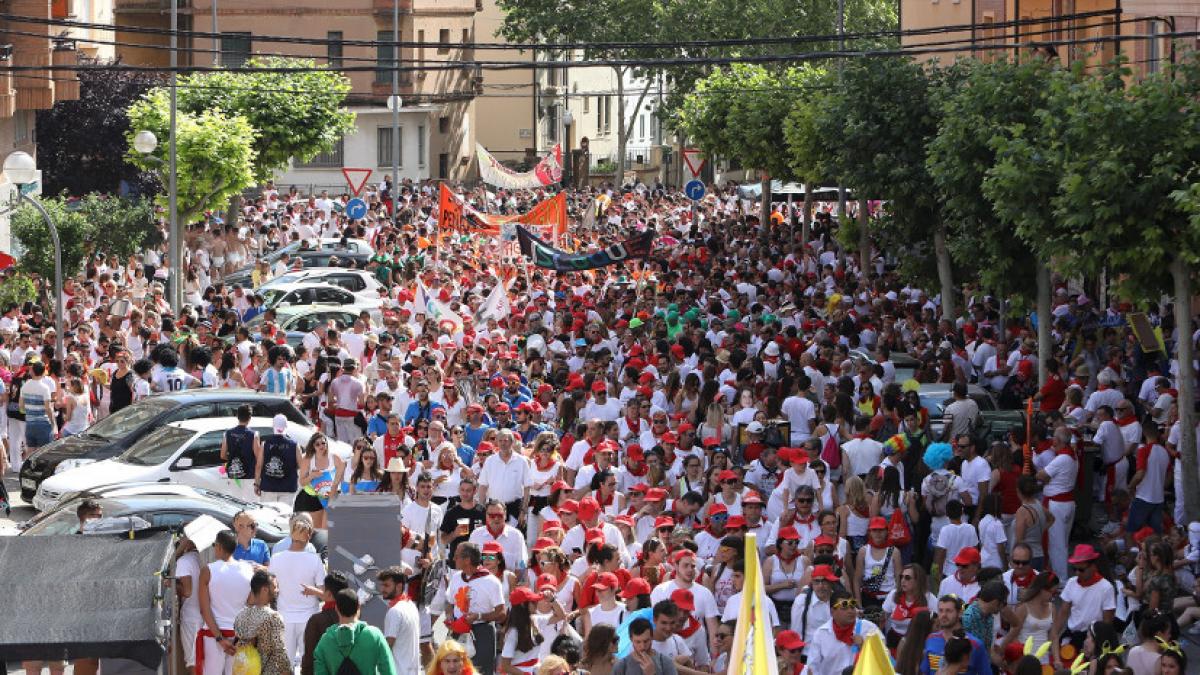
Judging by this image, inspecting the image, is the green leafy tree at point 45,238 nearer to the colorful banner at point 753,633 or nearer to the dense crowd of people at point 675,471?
the dense crowd of people at point 675,471

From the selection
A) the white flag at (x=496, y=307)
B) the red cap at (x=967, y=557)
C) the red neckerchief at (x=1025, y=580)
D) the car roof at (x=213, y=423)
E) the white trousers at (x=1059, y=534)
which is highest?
the white flag at (x=496, y=307)

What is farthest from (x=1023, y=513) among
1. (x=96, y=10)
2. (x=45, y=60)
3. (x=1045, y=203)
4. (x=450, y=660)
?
(x=96, y=10)

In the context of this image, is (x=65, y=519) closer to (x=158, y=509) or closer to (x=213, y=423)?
(x=158, y=509)

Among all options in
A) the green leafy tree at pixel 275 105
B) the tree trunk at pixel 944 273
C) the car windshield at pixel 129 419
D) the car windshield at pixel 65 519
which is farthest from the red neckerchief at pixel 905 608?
the green leafy tree at pixel 275 105

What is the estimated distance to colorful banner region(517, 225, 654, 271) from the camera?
116 feet

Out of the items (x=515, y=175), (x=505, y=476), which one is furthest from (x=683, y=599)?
(x=515, y=175)

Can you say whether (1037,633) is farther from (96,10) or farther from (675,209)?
(675,209)

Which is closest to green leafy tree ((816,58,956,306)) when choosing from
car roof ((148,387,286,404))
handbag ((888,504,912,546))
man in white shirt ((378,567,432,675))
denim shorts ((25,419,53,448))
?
car roof ((148,387,286,404))

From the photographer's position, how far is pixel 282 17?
76875 mm

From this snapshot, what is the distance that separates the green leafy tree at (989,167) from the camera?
82.7 feet

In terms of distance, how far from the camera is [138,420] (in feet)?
72.4

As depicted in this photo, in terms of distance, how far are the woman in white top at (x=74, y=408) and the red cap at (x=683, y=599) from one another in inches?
460

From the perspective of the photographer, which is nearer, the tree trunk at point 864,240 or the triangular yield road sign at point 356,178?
the tree trunk at point 864,240

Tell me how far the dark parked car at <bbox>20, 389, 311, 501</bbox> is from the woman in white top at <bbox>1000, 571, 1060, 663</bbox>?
1008 centimetres
